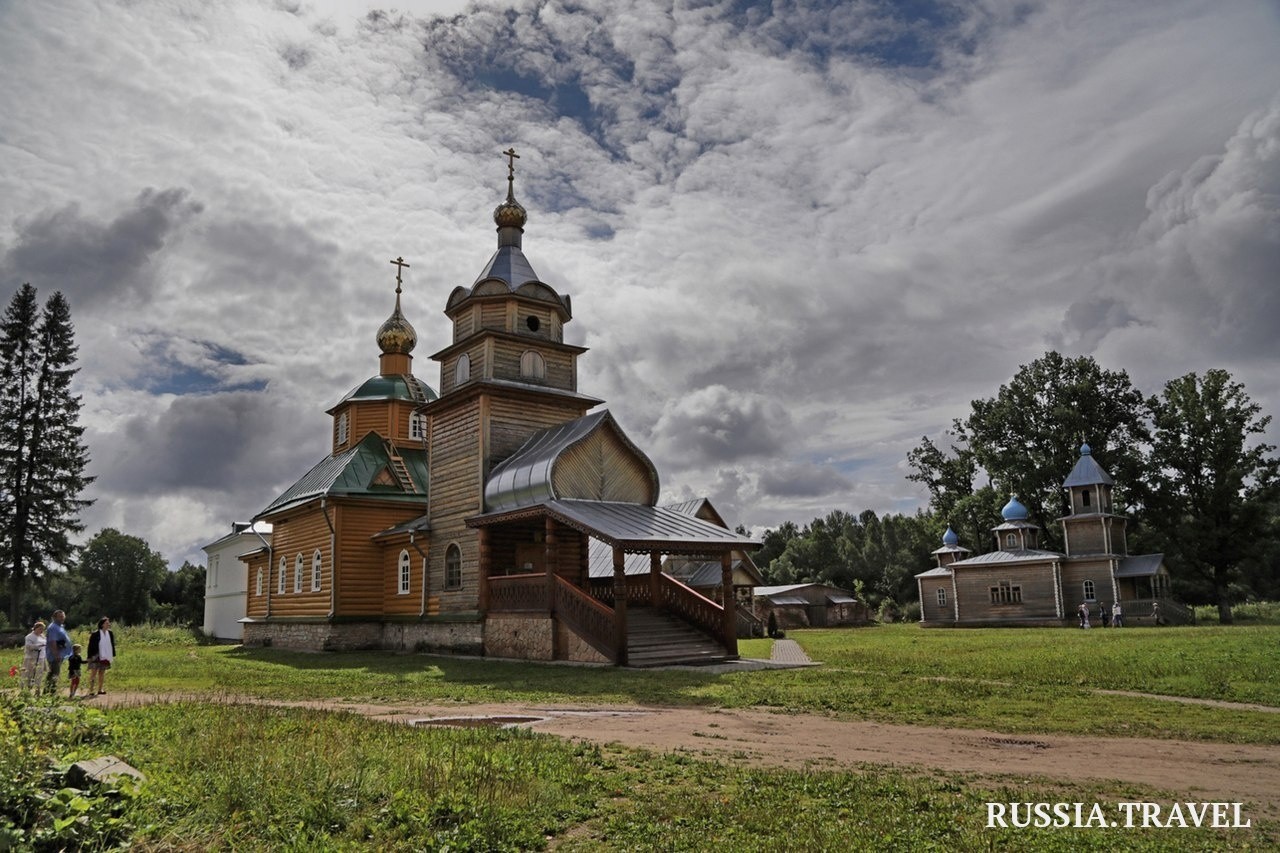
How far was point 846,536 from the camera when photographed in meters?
84.8

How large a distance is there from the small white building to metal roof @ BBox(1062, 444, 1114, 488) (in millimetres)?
38349

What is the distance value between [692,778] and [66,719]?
5.99 meters

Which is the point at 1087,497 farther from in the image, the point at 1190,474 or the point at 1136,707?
the point at 1136,707

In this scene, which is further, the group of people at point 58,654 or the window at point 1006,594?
the window at point 1006,594

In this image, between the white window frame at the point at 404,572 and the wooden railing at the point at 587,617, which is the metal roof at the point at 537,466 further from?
the white window frame at the point at 404,572

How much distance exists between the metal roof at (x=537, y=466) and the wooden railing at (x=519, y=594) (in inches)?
68.7

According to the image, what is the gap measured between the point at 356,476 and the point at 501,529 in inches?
346

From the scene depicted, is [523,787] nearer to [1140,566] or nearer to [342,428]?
[342,428]

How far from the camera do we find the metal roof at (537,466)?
2141cm

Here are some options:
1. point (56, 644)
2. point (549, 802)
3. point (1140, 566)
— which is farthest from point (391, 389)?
point (1140, 566)

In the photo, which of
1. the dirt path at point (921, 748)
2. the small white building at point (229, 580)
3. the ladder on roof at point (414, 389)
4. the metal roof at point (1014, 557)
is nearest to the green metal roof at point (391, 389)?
the ladder on roof at point (414, 389)

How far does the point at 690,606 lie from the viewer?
875 inches

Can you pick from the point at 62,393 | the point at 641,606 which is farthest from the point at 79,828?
the point at 62,393

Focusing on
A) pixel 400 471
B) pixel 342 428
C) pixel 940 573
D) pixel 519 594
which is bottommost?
pixel 519 594
